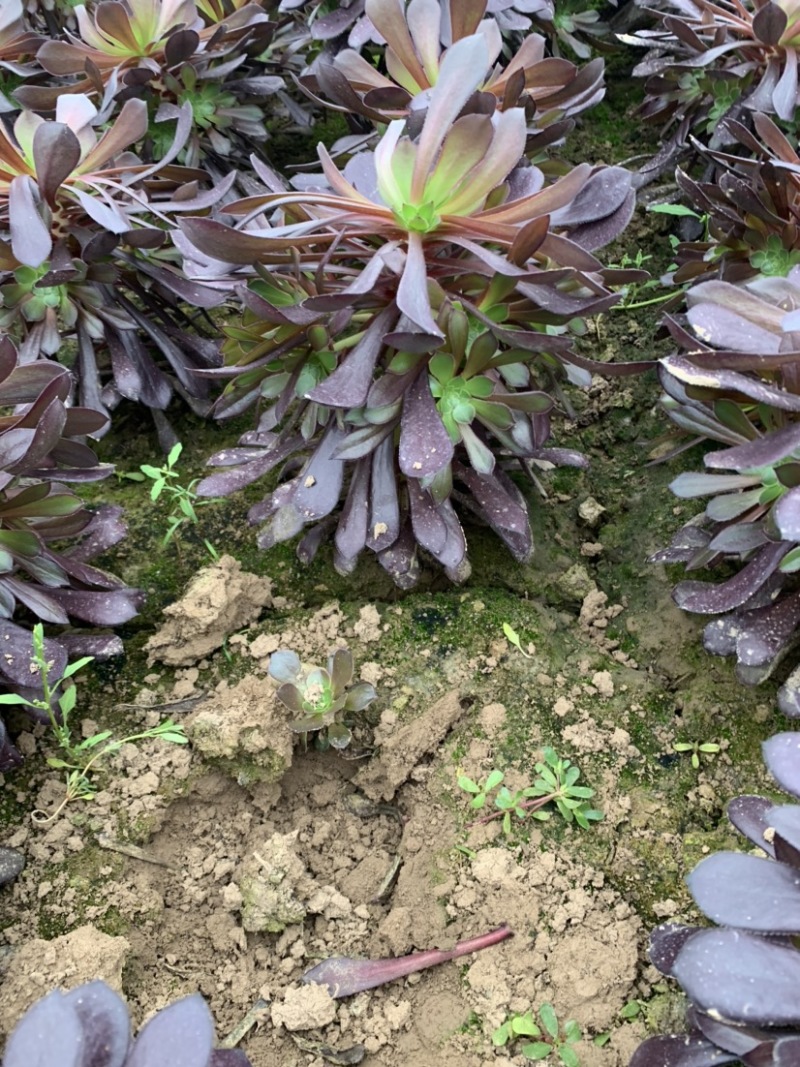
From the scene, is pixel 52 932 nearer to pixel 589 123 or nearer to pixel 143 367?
pixel 143 367

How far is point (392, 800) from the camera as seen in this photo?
1545 mm

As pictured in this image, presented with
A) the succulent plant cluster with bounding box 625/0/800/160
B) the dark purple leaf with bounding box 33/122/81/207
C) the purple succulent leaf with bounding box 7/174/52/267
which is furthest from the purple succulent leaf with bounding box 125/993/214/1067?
the succulent plant cluster with bounding box 625/0/800/160

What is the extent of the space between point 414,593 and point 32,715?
2.59 feet

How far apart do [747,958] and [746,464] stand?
669mm

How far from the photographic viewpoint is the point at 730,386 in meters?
1.23

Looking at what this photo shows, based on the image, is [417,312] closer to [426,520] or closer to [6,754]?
[426,520]

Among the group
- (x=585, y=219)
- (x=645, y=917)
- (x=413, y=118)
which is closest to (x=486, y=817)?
(x=645, y=917)

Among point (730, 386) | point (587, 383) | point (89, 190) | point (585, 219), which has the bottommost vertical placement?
point (587, 383)

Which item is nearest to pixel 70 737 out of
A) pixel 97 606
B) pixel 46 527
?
pixel 97 606

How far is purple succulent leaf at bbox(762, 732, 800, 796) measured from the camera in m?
0.99

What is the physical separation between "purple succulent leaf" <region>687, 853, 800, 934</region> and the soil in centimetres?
38

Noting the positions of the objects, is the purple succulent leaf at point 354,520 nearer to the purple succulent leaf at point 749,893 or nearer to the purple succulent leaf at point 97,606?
the purple succulent leaf at point 97,606

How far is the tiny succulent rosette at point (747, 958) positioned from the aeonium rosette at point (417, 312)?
72 cm

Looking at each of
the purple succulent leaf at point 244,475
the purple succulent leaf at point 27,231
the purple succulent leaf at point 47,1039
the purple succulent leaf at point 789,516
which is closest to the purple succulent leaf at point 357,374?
the purple succulent leaf at point 244,475
